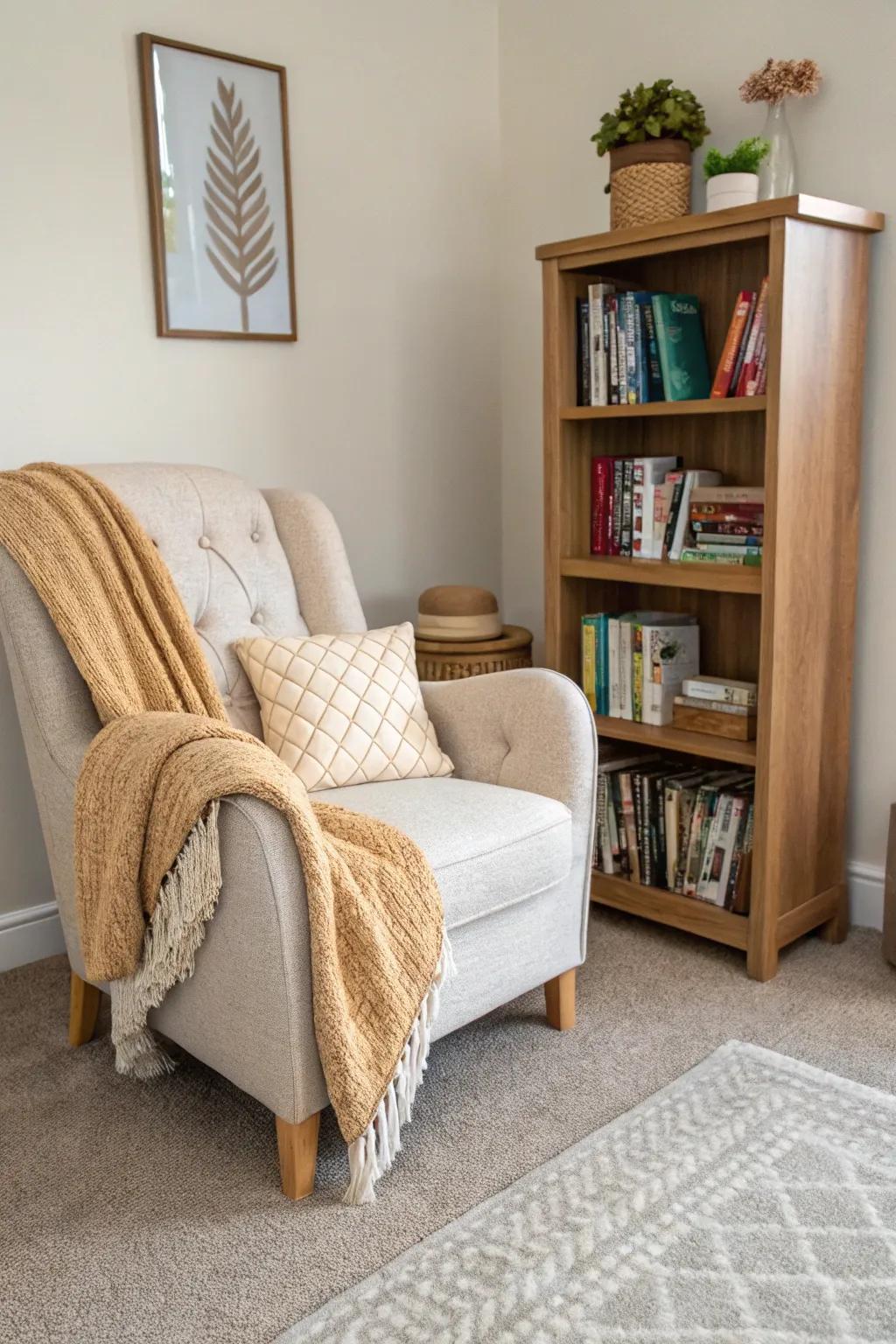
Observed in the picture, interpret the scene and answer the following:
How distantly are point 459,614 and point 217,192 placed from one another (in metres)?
1.05

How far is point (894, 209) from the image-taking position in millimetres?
2334

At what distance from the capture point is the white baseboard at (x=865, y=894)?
2578 mm

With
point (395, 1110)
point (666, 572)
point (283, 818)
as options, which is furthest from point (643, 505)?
point (395, 1110)

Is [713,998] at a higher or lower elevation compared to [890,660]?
lower

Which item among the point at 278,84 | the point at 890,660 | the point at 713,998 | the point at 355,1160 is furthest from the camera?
the point at 278,84

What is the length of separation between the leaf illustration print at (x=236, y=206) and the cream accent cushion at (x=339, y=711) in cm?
88

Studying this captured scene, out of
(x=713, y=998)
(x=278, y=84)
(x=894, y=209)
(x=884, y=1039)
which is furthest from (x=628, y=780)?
(x=278, y=84)

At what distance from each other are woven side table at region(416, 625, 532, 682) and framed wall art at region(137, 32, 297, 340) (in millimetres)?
792

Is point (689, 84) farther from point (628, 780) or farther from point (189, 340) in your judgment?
point (628, 780)

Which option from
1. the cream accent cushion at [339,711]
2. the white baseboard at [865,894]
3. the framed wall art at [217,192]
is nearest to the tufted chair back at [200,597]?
the cream accent cushion at [339,711]

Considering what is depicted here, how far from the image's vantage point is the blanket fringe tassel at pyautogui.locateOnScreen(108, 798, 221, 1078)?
1617 millimetres

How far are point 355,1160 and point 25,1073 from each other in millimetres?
695

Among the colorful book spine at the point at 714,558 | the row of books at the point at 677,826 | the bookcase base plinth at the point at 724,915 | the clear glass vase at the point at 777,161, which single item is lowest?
the bookcase base plinth at the point at 724,915

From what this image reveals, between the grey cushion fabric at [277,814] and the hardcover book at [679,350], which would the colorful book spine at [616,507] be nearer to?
the hardcover book at [679,350]
